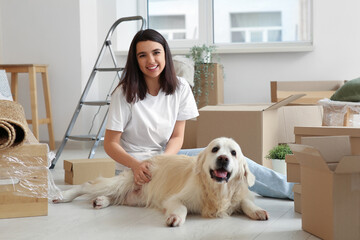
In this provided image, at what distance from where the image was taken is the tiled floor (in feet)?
5.86

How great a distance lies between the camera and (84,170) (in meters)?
2.95

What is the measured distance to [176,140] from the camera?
2490mm

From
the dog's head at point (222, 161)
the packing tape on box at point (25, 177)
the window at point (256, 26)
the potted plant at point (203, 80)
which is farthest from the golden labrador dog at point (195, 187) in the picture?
the window at point (256, 26)

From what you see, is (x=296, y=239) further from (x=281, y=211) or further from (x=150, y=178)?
(x=150, y=178)

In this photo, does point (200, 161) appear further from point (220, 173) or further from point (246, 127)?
point (246, 127)

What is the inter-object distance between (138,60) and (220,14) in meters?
2.78

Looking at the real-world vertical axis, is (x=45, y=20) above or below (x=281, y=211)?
above

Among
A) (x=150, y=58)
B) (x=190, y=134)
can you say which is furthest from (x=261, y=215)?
(x=190, y=134)

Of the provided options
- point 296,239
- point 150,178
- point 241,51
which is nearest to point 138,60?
point 150,178

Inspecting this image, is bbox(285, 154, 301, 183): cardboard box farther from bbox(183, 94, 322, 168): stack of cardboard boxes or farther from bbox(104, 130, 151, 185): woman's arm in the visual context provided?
bbox(183, 94, 322, 168): stack of cardboard boxes

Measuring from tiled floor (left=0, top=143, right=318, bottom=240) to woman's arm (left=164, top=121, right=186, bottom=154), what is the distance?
0.34 m

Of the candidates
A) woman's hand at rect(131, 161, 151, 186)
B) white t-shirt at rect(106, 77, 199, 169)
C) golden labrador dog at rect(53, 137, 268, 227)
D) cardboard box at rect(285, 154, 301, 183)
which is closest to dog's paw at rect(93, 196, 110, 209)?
golden labrador dog at rect(53, 137, 268, 227)

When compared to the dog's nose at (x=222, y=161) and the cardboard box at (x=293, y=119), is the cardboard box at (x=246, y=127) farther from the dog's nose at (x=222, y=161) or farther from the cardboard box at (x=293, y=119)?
the dog's nose at (x=222, y=161)

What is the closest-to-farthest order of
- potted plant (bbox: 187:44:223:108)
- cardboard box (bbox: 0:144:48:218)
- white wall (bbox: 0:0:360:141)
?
cardboard box (bbox: 0:144:48:218) < potted plant (bbox: 187:44:223:108) < white wall (bbox: 0:0:360:141)
